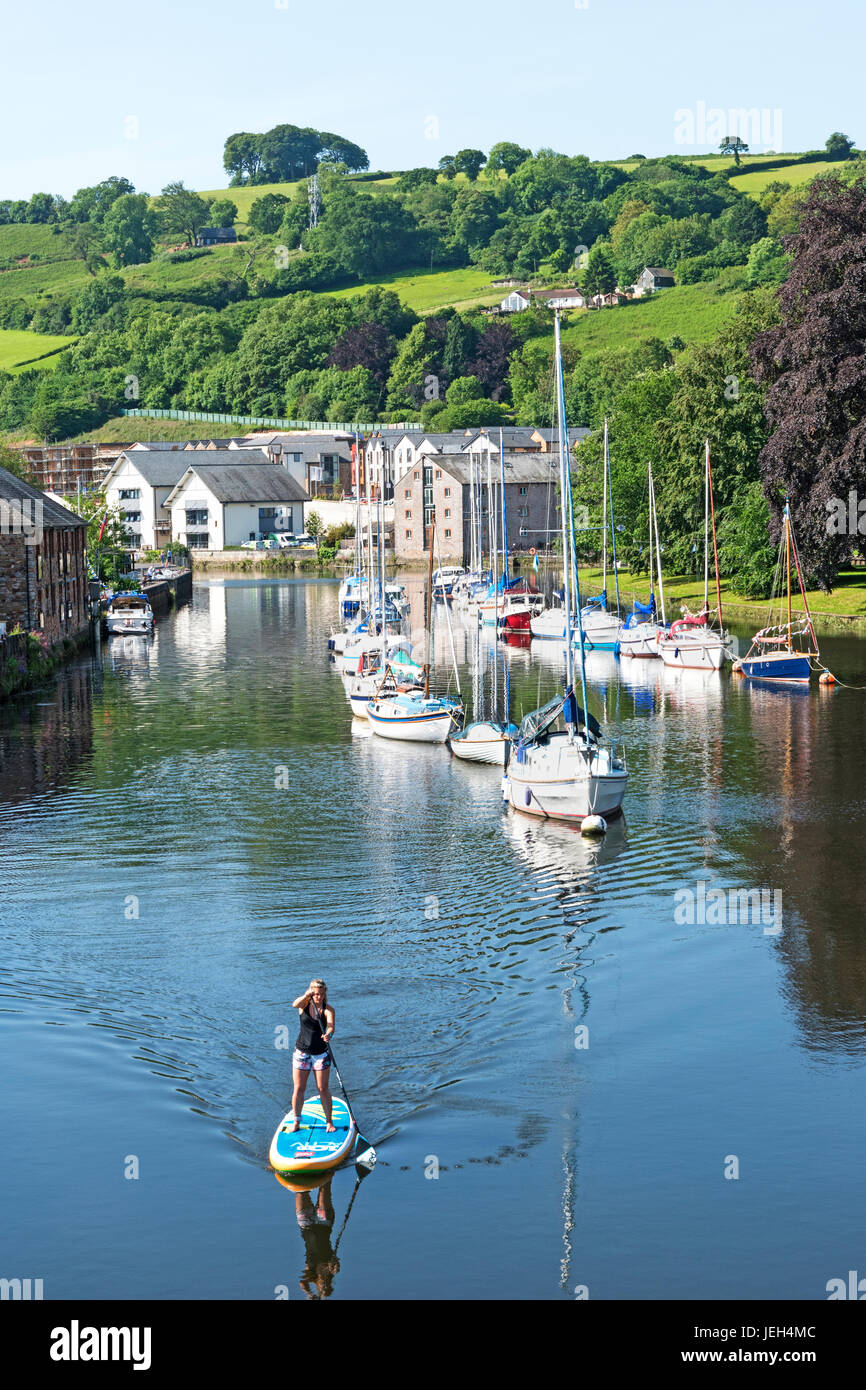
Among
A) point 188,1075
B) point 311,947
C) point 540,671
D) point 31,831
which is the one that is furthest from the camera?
point 540,671

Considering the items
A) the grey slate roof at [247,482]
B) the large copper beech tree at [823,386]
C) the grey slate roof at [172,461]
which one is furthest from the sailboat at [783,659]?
the grey slate roof at [172,461]

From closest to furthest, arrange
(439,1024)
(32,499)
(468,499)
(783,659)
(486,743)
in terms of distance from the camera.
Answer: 1. (439,1024)
2. (486,743)
3. (783,659)
4. (32,499)
5. (468,499)

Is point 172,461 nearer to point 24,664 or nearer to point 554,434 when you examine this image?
point 554,434

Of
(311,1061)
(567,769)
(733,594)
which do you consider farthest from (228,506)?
(311,1061)

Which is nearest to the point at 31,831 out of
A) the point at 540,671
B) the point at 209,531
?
the point at 540,671

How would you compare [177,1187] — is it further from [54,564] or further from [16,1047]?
[54,564]

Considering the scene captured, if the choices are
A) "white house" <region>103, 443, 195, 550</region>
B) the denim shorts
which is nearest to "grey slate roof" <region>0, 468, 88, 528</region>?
the denim shorts

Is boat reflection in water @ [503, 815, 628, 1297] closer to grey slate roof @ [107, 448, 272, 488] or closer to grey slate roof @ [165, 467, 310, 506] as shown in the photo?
grey slate roof @ [165, 467, 310, 506]

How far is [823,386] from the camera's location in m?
80.2

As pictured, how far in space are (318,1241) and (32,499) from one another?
200 feet

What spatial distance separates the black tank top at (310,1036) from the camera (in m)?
21.2

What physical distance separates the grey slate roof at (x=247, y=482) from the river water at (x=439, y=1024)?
4678 inches

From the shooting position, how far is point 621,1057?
80.9 feet

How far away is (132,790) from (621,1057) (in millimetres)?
24941
